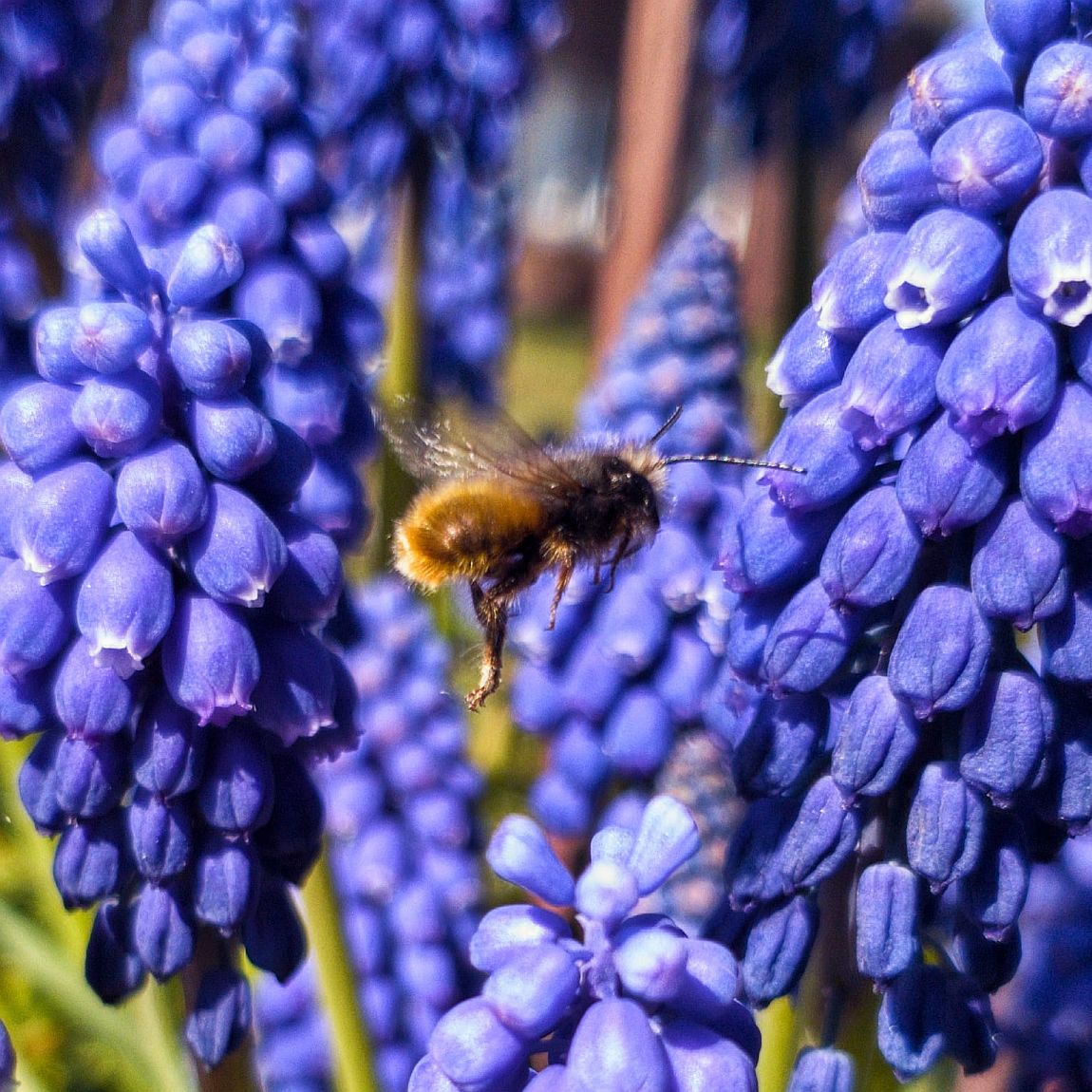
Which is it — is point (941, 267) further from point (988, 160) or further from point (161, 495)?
point (161, 495)

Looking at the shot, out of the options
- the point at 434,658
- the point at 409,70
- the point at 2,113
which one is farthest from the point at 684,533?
the point at 2,113

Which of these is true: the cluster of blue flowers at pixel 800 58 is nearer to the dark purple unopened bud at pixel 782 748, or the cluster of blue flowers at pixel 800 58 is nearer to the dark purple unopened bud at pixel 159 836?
the dark purple unopened bud at pixel 782 748

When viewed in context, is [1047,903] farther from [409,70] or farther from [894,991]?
[409,70]

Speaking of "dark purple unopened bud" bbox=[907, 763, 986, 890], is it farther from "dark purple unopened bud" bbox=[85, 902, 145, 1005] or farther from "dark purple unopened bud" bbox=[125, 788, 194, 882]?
"dark purple unopened bud" bbox=[85, 902, 145, 1005]

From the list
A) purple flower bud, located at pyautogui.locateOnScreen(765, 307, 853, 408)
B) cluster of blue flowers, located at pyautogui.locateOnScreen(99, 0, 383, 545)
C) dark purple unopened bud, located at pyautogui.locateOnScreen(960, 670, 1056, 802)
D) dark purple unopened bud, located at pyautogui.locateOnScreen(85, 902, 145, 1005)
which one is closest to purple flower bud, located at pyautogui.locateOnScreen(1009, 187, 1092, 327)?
purple flower bud, located at pyautogui.locateOnScreen(765, 307, 853, 408)

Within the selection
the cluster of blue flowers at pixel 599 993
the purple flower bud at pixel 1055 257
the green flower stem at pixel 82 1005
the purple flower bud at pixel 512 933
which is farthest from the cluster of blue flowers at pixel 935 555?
the green flower stem at pixel 82 1005

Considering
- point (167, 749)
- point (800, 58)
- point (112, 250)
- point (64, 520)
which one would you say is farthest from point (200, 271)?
point (800, 58)

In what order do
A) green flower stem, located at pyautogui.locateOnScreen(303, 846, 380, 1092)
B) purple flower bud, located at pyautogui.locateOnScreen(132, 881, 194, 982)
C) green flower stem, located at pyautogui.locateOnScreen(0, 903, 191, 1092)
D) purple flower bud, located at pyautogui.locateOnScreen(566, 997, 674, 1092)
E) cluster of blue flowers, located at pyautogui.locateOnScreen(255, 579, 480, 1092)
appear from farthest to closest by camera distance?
cluster of blue flowers, located at pyautogui.locateOnScreen(255, 579, 480, 1092)
green flower stem, located at pyautogui.locateOnScreen(0, 903, 191, 1092)
green flower stem, located at pyautogui.locateOnScreen(303, 846, 380, 1092)
purple flower bud, located at pyautogui.locateOnScreen(132, 881, 194, 982)
purple flower bud, located at pyautogui.locateOnScreen(566, 997, 674, 1092)
